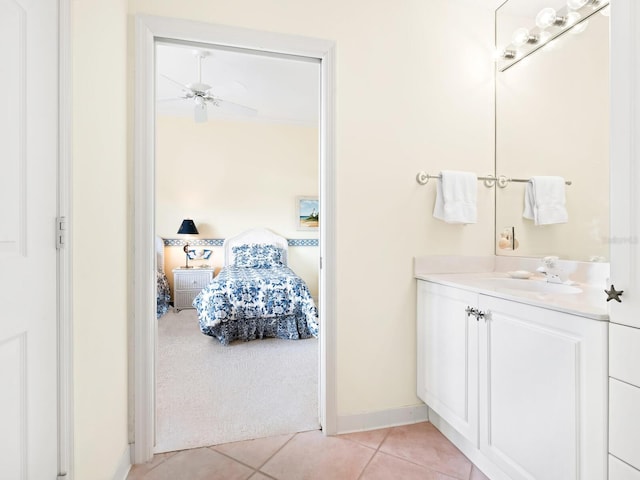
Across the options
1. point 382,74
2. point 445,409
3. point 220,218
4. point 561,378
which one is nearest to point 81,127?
point 382,74

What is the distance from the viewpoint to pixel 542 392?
50.6 inches

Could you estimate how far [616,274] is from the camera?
1080 mm

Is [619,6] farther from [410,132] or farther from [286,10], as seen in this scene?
[286,10]

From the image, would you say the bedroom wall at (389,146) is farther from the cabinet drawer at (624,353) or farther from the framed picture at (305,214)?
the framed picture at (305,214)

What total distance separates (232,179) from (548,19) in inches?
178

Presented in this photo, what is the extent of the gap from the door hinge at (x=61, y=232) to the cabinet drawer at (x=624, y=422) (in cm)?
174

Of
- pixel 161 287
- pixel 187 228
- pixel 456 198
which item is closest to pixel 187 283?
pixel 161 287

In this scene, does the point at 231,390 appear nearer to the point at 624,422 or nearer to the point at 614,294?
the point at 624,422

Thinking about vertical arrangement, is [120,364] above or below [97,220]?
below

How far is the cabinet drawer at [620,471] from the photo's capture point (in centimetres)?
100

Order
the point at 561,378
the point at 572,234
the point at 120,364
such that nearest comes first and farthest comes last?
the point at 561,378, the point at 120,364, the point at 572,234

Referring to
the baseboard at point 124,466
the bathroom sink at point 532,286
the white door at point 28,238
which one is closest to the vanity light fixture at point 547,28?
the bathroom sink at point 532,286

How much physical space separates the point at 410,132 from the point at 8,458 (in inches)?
86.1

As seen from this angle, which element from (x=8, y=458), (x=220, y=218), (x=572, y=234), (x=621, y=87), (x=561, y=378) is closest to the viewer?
(x=8, y=458)
